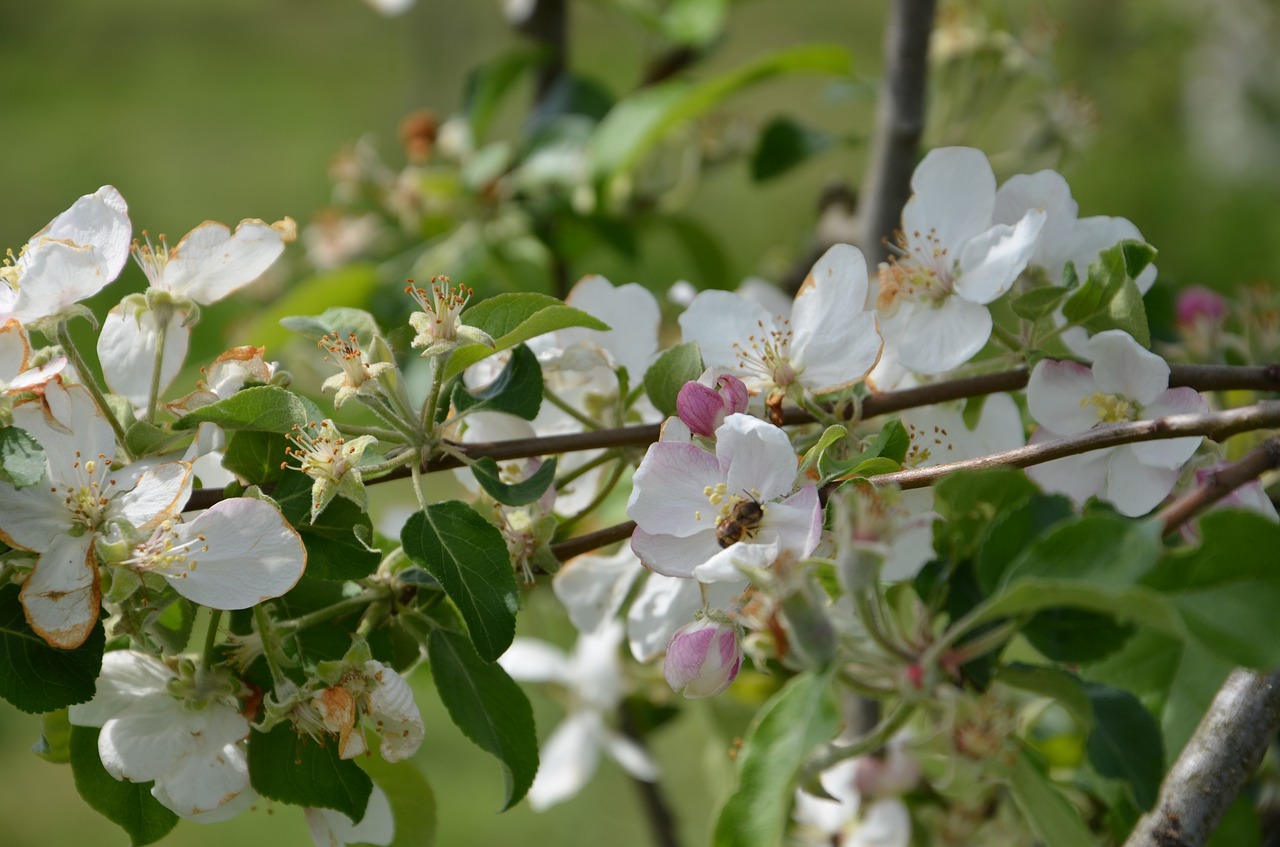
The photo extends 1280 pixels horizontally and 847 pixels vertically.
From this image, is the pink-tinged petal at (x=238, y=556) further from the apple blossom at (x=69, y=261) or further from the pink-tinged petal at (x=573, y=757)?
the pink-tinged petal at (x=573, y=757)

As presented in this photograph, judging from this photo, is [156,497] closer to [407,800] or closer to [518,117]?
[407,800]

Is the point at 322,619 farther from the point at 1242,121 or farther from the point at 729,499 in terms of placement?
the point at 1242,121

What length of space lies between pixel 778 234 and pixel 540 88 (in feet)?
9.14

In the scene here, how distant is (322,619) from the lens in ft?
2.18

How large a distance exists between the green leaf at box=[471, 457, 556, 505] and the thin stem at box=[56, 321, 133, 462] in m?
0.18

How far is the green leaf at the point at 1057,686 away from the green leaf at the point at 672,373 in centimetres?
24

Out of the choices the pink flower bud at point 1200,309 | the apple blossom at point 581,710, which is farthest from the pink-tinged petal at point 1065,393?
the apple blossom at point 581,710

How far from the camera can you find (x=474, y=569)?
0.62 meters

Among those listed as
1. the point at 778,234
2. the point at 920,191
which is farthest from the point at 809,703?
the point at 778,234

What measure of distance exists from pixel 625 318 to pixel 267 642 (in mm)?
295

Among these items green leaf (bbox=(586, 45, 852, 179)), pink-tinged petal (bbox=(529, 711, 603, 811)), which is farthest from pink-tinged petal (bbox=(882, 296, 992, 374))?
pink-tinged petal (bbox=(529, 711, 603, 811))

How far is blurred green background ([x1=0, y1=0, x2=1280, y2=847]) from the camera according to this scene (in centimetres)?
182

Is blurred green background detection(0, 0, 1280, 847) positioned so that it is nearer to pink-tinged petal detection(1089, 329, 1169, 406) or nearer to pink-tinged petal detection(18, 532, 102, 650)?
pink-tinged petal detection(1089, 329, 1169, 406)

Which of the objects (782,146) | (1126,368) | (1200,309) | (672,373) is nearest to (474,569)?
(672,373)
